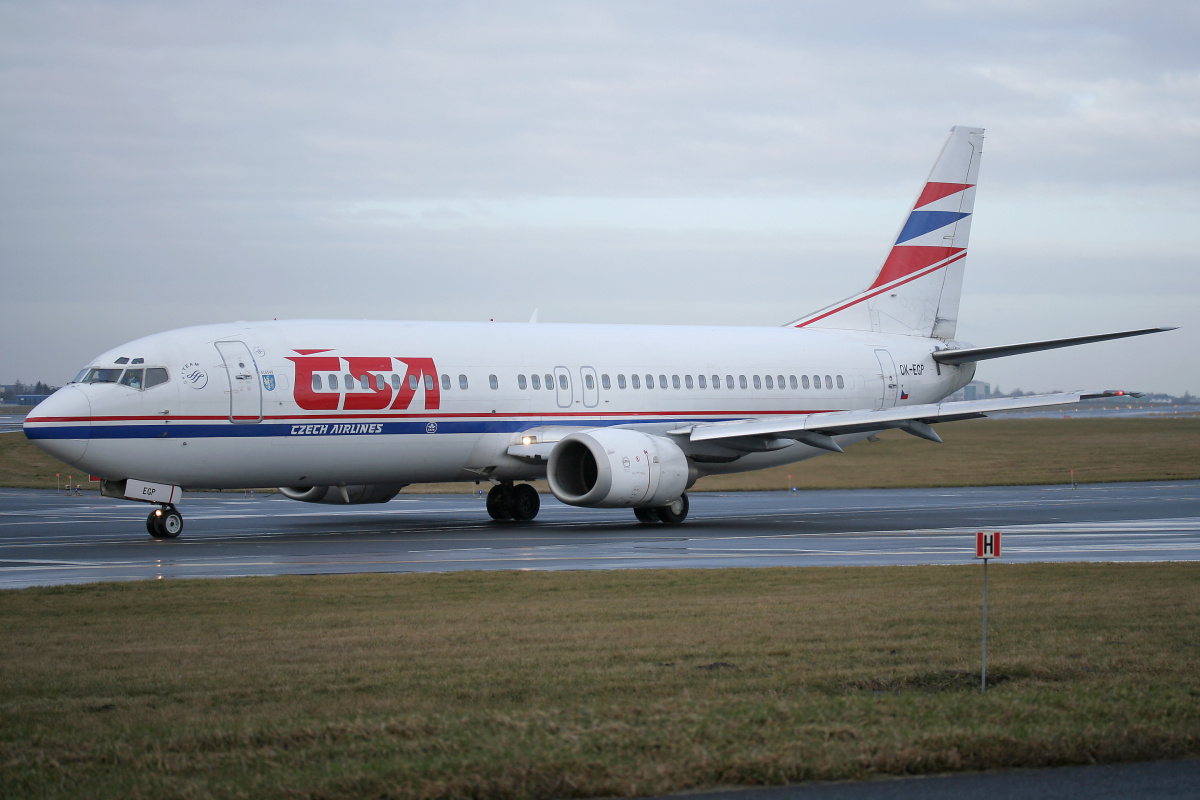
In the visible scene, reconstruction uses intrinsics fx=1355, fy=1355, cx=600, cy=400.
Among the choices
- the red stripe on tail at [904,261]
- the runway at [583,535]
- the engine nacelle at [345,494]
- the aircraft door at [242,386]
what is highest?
the red stripe on tail at [904,261]

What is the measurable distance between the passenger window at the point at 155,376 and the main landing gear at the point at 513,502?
801 centimetres

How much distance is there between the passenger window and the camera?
77.3 feet

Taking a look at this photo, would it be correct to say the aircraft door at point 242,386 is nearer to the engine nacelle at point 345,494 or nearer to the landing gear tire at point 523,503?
the engine nacelle at point 345,494

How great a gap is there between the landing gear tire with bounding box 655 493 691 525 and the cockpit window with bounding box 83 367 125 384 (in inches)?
432

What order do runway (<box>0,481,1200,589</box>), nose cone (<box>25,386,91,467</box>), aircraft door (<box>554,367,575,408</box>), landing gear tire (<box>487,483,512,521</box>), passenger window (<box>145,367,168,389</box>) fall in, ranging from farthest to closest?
landing gear tire (<box>487,483,512,521</box>) < aircraft door (<box>554,367,575,408</box>) < passenger window (<box>145,367,168,389</box>) < nose cone (<box>25,386,91,467</box>) < runway (<box>0,481,1200,589</box>)

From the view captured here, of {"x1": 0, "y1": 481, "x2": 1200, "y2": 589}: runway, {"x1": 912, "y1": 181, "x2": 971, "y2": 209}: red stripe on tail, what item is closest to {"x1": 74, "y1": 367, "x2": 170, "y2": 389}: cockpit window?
{"x1": 0, "y1": 481, "x2": 1200, "y2": 589}: runway

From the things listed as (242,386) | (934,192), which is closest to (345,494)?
(242,386)

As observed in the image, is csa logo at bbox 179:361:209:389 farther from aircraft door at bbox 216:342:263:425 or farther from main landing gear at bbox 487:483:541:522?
main landing gear at bbox 487:483:541:522

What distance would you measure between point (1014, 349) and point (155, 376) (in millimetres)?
18989

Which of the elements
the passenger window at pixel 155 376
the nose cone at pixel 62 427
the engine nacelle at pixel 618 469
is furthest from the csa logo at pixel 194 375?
the engine nacelle at pixel 618 469

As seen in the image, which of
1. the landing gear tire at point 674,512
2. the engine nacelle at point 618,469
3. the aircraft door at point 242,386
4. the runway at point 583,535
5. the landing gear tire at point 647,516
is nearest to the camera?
the runway at point 583,535

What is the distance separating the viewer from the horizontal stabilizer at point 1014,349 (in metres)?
28.3

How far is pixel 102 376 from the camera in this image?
929 inches

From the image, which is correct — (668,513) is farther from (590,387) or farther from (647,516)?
(590,387)
